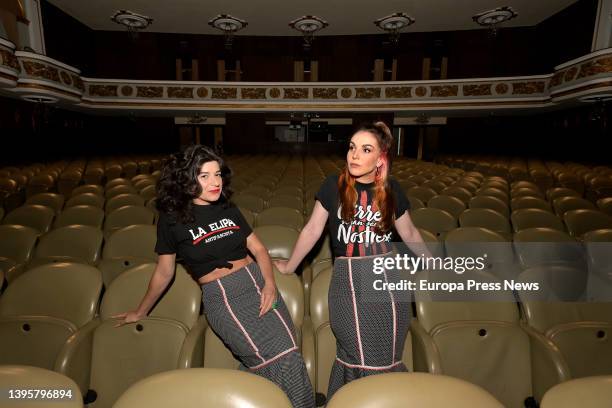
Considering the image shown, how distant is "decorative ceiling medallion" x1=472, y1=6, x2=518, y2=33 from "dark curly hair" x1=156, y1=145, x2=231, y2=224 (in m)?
14.8

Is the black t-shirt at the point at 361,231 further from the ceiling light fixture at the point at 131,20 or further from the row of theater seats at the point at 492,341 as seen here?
the ceiling light fixture at the point at 131,20

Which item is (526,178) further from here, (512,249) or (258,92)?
(258,92)

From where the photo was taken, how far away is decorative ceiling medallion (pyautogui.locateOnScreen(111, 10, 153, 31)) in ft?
41.8

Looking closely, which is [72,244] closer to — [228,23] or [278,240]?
[278,240]

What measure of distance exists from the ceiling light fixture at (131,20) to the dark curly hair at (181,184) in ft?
45.4

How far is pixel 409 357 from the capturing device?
193cm

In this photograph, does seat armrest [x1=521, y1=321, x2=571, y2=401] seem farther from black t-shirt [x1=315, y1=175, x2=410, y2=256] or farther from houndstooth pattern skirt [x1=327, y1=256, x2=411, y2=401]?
black t-shirt [x1=315, y1=175, x2=410, y2=256]

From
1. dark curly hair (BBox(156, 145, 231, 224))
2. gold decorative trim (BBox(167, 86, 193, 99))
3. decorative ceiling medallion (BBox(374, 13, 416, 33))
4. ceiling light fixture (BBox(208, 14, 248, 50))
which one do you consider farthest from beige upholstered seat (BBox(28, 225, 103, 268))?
decorative ceiling medallion (BBox(374, 13, 416, 33))

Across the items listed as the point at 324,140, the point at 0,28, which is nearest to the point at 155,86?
the point at 0,28

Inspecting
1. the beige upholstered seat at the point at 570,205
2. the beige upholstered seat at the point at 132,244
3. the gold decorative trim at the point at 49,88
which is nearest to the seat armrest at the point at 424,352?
the beige upholstered seat at the point at 132,244

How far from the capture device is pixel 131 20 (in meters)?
13.1

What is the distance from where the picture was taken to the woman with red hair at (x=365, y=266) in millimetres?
1487

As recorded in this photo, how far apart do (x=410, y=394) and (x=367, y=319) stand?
1.42 feet

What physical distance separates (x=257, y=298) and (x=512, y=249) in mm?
2805
